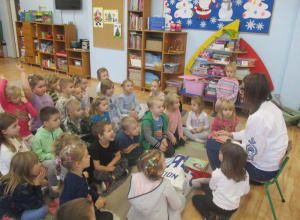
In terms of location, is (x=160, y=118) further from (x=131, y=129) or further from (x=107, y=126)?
(x=107, y=126)

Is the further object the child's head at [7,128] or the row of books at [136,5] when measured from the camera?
the row of books at [136,5]

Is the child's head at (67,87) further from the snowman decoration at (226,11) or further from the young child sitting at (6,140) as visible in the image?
the snowman decoration at (226,11)

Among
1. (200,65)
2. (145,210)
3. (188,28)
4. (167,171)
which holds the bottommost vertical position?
(167,171)

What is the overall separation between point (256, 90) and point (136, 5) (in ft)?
13.1

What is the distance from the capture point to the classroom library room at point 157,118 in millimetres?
1621

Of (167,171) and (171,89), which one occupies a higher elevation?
(171,89)

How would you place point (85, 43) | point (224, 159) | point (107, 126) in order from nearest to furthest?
1. point (224, 159)
2. point (107, 126)
3. point (85, 43)

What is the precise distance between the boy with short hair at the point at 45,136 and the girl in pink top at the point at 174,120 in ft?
4.56

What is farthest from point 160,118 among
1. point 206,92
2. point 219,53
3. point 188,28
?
point 188,28

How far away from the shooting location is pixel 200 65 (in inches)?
187

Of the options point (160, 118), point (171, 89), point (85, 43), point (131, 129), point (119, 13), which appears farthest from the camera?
point (85, 43)

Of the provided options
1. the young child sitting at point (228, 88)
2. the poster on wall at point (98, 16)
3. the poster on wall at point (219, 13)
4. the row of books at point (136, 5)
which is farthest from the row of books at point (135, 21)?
the young child sitting at point (228, 88)

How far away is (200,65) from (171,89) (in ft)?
5.47

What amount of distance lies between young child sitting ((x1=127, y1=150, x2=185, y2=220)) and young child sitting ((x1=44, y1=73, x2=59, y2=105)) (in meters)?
2.10
